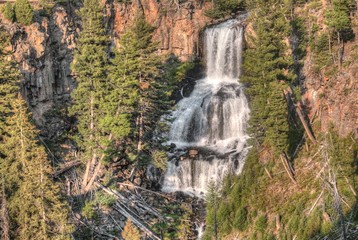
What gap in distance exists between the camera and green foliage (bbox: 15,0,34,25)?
44.6 metres

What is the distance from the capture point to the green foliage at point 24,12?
44562mm

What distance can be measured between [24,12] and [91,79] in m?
9.39

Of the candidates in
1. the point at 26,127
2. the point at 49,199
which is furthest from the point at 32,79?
the point at 49,199

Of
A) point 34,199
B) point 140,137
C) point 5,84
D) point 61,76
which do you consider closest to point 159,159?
point 140,137

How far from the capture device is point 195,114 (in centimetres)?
5344

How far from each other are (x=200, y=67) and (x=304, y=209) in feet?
92.2

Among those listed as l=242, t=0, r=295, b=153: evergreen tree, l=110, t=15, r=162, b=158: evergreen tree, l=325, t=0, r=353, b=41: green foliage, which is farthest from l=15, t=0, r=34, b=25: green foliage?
l=325, t=0, r=353, b=41: green foliage

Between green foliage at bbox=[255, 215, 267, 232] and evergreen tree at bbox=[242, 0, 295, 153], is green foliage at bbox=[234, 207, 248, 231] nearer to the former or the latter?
green foliage at bbox=[255, 215, 267, 232]

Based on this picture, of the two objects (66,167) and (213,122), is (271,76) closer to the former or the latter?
(213,122)

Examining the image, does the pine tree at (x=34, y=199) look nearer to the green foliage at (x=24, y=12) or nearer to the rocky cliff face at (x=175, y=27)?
the green foliage at (x=24, y=12)

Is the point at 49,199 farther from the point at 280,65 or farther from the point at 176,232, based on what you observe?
the point at 280,65

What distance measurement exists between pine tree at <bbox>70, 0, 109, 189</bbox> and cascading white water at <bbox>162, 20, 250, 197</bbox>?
8.72 m

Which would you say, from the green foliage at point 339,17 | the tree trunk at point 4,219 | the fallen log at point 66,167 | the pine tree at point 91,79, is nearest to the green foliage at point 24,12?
the pine tree at point 91,79

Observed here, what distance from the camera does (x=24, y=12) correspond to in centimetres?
4481
